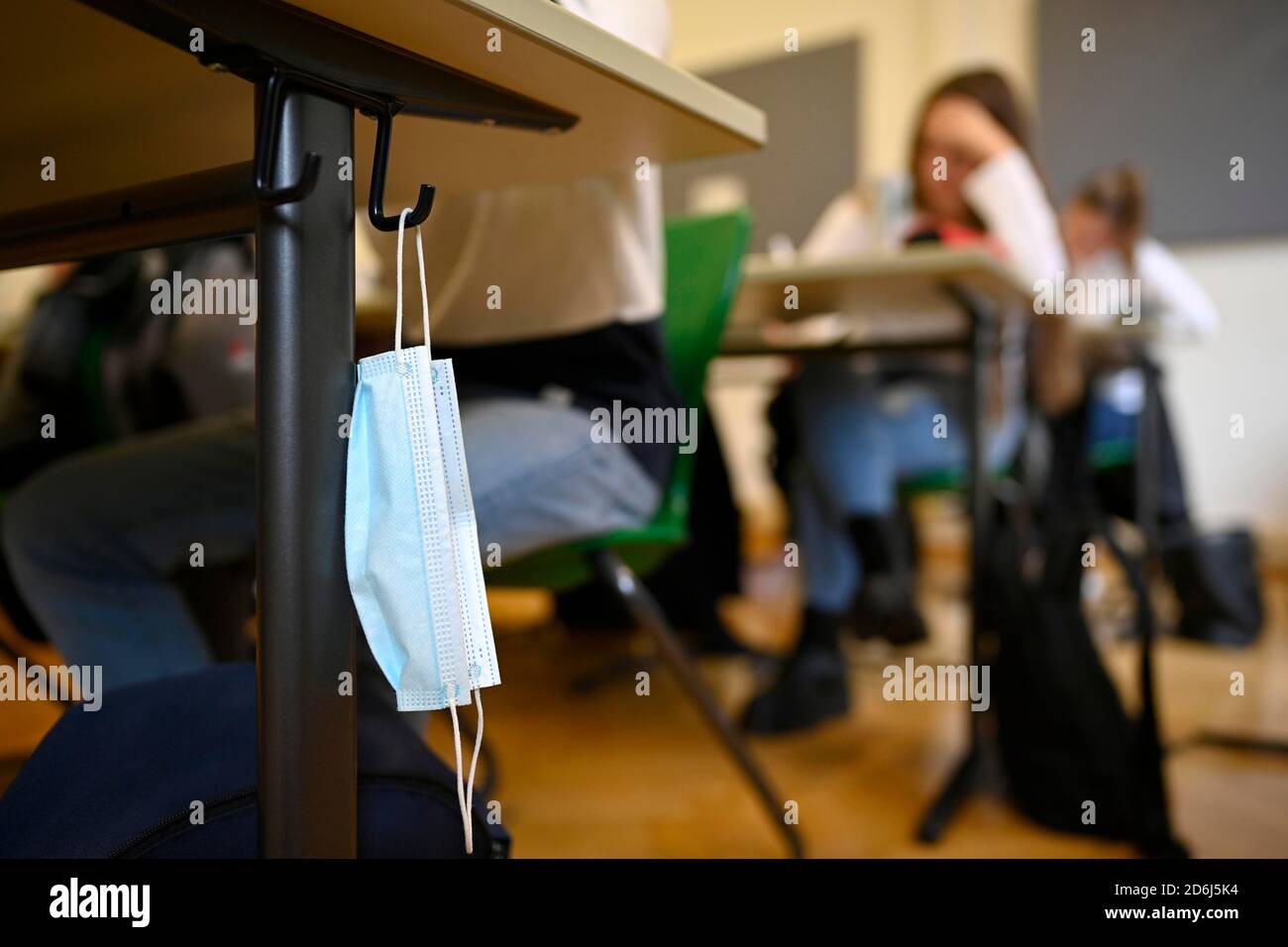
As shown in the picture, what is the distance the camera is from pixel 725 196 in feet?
11.5

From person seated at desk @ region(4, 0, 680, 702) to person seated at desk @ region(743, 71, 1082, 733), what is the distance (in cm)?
72

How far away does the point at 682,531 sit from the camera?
3.60 ft

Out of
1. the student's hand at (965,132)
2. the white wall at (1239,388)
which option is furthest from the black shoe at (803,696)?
the white wall at (1239,388)

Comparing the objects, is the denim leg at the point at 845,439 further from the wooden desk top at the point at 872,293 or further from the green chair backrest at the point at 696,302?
the green chair backrest at the point at 696,302

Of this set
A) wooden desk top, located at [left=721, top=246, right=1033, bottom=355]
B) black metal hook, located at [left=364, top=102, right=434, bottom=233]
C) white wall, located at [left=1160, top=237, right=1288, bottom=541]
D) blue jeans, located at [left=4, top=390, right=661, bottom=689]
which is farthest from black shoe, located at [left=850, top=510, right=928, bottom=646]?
white wall, located at [left=1160, top=237, right=1288, bottom=541]

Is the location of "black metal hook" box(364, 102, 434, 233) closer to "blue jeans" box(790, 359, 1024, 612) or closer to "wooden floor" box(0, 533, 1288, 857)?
"wooden floor" box(0, 533, 1288, 857)

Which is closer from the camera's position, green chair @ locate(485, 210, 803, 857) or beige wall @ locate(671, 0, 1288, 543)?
green chair @ locate(485, 210, 803, 857)

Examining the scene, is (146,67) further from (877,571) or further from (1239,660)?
(1239,660)

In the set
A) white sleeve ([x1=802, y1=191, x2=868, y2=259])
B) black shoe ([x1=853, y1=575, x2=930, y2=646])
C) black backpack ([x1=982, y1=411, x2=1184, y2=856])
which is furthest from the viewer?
white sleeve ([x1=802, y1=191, x2=868, y2=259])

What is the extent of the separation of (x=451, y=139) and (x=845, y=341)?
97 centimetres

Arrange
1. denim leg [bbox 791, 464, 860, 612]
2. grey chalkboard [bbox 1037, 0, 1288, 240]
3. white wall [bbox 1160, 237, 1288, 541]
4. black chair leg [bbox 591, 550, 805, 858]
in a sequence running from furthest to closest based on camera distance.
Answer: white wall [bbox 1160, 237, 1288, 541]
grey chalkboard [bbox 1037, 0, 1288, 240]
denim leg [bbox 791, 464, 860, 612]
black chair leg [bbox 591, 550, 805, 858]

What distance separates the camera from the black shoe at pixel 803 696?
162 centimetres

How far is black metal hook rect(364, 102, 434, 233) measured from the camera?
1.70ft

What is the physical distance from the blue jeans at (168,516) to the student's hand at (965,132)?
1.17 metres
